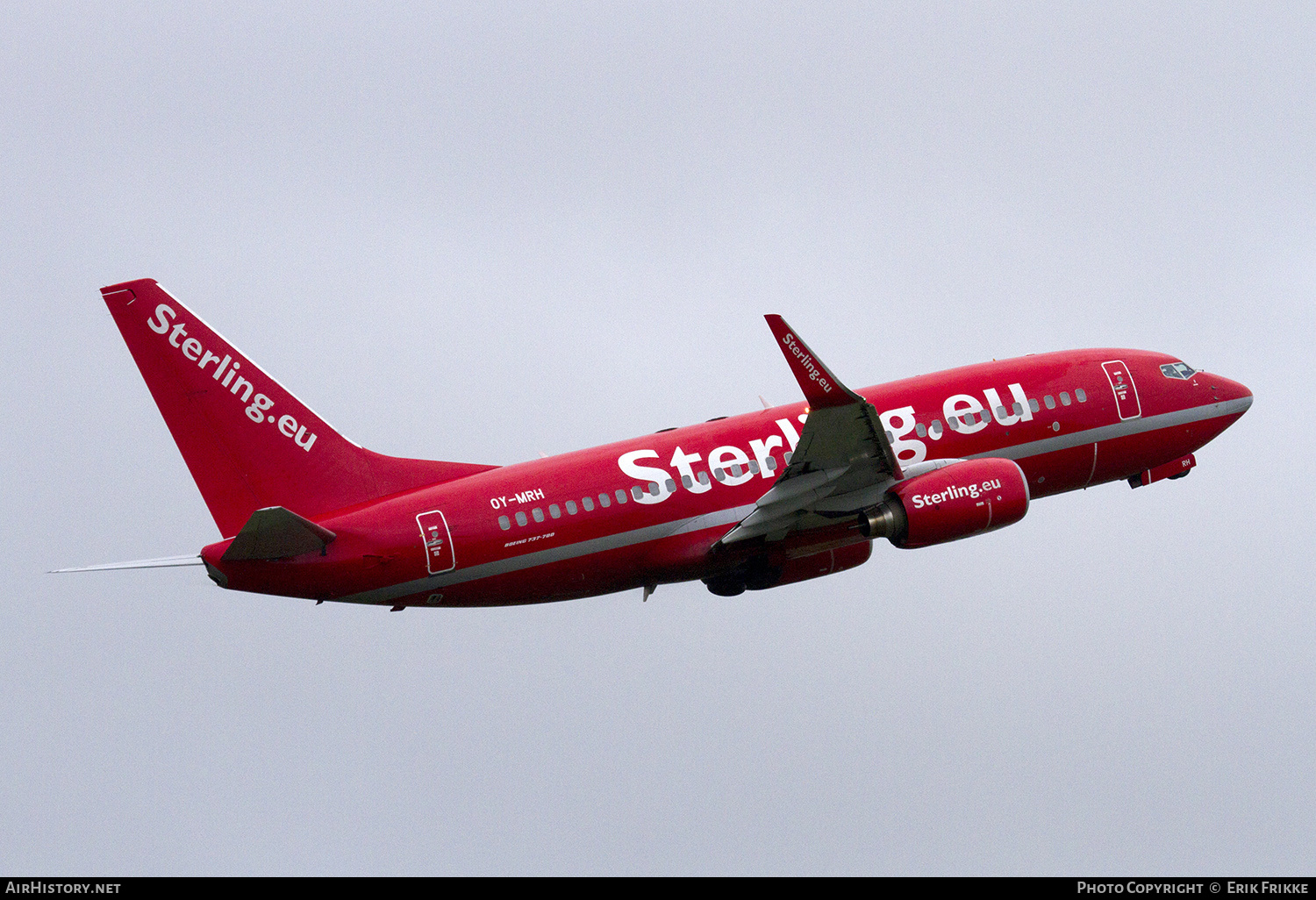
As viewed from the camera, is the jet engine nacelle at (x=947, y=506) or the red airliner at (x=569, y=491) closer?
the red airliner at (x=569, y=491)


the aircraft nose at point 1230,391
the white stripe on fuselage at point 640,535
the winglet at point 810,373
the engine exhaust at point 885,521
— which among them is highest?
the aircraft nose at point 1230,391

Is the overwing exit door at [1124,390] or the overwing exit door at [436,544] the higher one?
the overwing exit door at [1124,390]

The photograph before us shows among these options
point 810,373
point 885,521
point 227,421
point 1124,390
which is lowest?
point 885,521

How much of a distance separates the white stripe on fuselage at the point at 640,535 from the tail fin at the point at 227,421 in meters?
2.79

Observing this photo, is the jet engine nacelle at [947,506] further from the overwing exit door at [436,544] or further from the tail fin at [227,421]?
the tail fin at [227,421]

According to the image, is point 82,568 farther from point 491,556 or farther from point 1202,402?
point 1202,402

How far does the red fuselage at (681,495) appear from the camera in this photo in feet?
135

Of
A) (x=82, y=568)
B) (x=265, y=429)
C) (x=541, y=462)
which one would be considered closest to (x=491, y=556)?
(x=541, y=462)

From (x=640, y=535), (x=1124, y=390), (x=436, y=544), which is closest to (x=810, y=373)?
(x=640, y=535)

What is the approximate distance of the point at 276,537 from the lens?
128 feet

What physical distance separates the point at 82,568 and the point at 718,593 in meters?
17.3

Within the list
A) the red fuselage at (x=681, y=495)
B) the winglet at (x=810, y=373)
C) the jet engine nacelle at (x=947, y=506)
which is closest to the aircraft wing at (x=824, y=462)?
the winglet at (x=810, y=373)

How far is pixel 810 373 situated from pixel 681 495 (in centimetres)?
586

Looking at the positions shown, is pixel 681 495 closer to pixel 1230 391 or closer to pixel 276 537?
pixel 276 537
